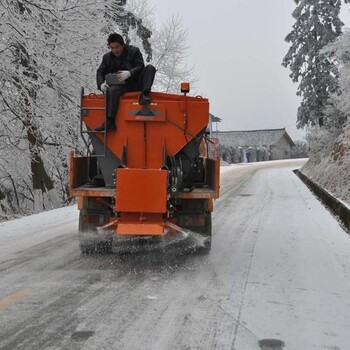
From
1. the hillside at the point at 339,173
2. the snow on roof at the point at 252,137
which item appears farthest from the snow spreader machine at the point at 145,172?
the snow on roof at the point at 252,137

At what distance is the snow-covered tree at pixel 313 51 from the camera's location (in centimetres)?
3073

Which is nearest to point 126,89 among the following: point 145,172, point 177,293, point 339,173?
point 145,172

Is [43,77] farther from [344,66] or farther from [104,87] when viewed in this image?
[344,66]

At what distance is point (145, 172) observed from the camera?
231 inches

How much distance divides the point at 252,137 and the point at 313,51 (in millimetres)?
58371

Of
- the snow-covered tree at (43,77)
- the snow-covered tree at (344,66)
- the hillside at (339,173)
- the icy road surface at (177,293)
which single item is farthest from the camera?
the snow-covered tree at (344,66)

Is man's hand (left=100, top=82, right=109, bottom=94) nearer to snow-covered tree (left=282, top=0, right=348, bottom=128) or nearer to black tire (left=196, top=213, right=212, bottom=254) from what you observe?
black tire (left=196, top=213, right=212, bottom=254)

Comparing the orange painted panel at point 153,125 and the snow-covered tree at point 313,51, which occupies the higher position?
the snow-covered tree at point 313,51

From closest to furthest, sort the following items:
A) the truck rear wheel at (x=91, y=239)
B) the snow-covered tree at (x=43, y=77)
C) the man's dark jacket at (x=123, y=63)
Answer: the truck rear wheel at (x=91, y=239) → the man's dark jacket at (x=123, y=63) → the snow-covered tree at (x=43, y=77)

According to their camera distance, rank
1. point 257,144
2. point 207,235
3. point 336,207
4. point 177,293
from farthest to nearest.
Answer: point 257,144
point 336,207
point 207,235
point 177,293

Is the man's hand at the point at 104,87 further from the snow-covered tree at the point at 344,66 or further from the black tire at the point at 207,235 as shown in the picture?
the snow-covered tree at the point at 344,66

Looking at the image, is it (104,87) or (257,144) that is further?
(257,144)

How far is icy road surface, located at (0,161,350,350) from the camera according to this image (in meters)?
3.77

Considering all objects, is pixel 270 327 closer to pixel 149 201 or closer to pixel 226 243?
pixel 149 201
